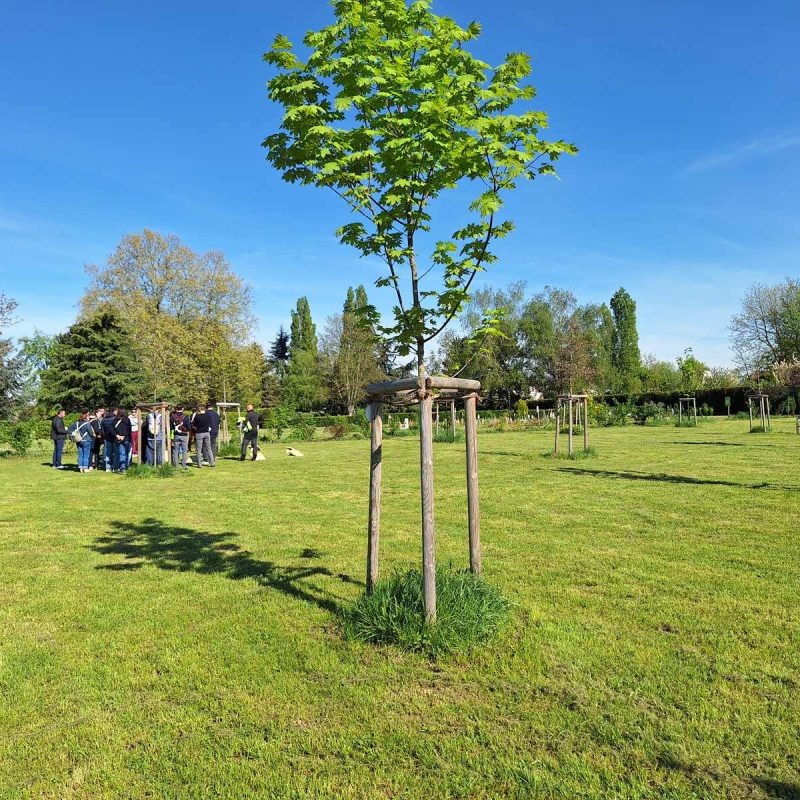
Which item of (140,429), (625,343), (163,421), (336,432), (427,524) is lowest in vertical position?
(336,432)

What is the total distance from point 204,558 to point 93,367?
35.0m

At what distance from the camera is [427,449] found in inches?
159

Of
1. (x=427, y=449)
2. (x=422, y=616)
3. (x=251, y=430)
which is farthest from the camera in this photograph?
(x=251, y=430)

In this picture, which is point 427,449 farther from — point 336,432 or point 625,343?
point 625,343

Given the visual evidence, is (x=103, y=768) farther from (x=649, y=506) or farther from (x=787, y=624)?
(x=649, y=506)

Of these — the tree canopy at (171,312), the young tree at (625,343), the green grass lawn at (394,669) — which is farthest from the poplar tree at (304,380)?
the green grass lawn at (394,669)

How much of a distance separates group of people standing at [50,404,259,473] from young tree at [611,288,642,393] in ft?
174

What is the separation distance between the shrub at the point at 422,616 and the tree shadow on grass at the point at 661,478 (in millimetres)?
8703

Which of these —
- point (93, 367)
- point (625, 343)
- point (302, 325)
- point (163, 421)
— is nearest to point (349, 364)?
point (302, 325)

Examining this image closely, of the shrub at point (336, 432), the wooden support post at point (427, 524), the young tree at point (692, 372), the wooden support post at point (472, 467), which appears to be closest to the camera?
the wooden support post at point (427, 524)

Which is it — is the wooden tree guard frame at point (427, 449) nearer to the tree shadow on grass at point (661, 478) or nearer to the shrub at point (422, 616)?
the shrub at point (422, 616)

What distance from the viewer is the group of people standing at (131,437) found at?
57.2 feet

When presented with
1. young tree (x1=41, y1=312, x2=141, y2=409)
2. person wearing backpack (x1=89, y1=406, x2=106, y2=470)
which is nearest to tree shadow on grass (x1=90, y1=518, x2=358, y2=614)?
person wearing backpack (x1=89, y1=406, x2=106, y2=470)

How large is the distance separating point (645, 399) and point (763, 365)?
1447cm
